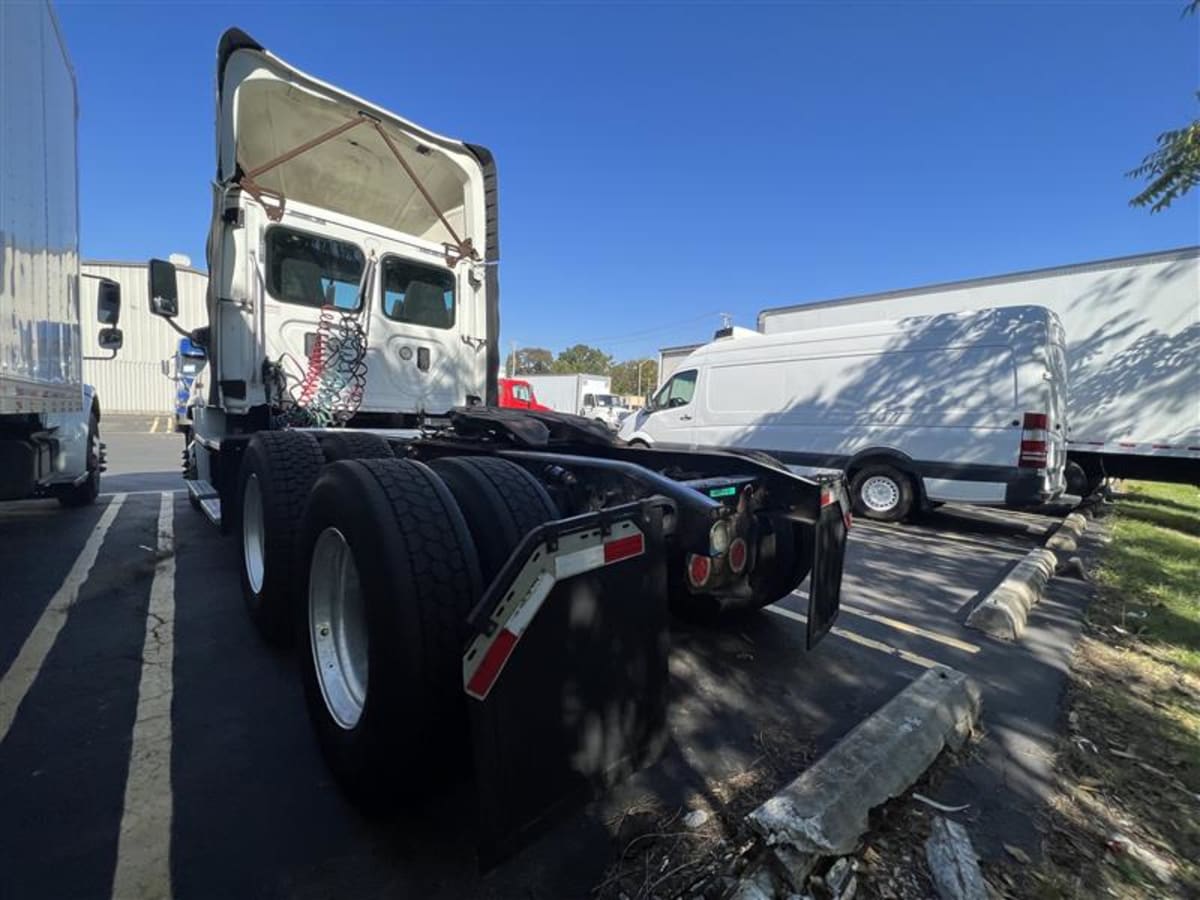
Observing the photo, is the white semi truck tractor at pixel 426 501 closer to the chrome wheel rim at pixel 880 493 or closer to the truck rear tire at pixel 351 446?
the truck rear tire at pixel 351 446

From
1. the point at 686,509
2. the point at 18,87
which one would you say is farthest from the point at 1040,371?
the point at 18,87

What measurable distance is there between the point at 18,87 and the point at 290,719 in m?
3.90

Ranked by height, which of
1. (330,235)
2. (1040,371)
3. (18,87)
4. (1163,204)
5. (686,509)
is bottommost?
(686,509)

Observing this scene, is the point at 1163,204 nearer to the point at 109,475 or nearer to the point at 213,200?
the point at 213,200

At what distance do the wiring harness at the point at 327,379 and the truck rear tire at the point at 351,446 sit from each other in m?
1.05

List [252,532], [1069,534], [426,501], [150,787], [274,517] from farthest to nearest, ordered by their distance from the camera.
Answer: [1069,534] → [252,532] → [274,517] → [150,787] → [426,501]

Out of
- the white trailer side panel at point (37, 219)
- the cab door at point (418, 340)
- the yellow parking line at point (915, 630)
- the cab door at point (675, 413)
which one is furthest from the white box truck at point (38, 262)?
the cab door at point (675, 413)

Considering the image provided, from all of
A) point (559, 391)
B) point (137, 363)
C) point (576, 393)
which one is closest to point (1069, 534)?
point (576, 393)

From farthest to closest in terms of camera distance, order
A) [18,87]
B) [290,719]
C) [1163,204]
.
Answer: [1163,204] < [18,87] < [290,719]

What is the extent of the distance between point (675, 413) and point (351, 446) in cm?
748

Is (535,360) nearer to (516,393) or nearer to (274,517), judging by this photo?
(516,393)

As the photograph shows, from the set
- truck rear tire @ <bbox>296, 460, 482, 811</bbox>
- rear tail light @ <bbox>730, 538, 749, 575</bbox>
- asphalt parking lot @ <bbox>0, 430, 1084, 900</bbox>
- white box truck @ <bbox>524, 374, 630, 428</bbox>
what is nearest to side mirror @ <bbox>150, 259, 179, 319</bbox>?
asphalt parking lot @ <bbox>0, 430, 1084, 900</bbox>

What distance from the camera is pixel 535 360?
90.9m

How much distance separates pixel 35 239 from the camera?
373 centimetres
